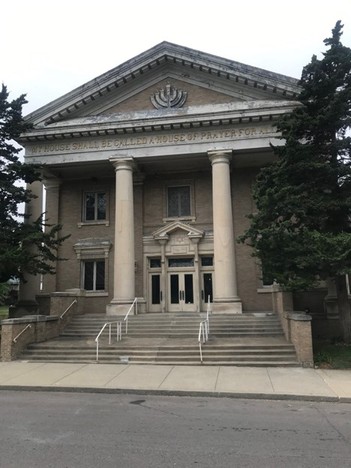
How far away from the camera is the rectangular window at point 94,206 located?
1000 inches

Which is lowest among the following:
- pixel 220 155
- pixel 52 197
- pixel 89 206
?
pixel 89 206

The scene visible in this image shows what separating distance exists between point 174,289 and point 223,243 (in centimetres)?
497

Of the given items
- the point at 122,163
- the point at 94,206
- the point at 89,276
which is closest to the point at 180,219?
the point at 122,163

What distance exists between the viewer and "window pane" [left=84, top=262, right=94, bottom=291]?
24625 mm

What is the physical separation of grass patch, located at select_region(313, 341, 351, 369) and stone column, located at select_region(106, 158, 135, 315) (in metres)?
9.14

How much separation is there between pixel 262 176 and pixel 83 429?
38.4ft

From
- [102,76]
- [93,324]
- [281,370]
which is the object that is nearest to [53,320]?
[93,324]

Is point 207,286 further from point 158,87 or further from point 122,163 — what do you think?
point 158,87

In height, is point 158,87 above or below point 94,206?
above

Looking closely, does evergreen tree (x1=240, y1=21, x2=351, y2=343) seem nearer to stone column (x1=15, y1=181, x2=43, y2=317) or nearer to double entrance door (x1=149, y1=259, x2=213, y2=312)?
double entrance door (x1=149, y1=259, x2=213, y2=312)

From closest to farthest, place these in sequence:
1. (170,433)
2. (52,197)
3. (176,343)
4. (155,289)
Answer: (170,433) < (176,343) < (155,289) < (52,197)

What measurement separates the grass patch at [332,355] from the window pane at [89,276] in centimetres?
1354

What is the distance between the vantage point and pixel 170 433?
6457 mm

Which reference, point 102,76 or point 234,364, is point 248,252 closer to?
point 234,364
